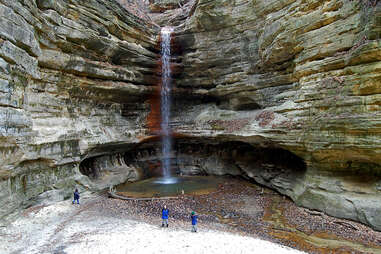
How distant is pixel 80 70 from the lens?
675 inches

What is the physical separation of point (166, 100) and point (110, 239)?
18121 mm

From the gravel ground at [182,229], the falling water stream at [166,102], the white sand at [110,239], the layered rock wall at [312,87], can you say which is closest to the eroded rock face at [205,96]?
the layered rock wall at [312,87]

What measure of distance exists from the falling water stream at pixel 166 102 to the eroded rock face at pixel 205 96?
0.73 m

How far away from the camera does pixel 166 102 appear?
25938mm

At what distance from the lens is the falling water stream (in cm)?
2391

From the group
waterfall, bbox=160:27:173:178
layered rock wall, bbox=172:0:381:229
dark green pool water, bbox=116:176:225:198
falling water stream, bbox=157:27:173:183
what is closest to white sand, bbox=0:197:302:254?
dark green pool water, bbox=116:176:225:198

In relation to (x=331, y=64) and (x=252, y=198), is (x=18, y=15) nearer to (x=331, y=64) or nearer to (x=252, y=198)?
(x=331, y=64)

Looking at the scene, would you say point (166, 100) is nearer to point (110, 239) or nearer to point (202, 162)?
point (202, 162)

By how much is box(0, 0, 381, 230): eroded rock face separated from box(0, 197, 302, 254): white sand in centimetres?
177

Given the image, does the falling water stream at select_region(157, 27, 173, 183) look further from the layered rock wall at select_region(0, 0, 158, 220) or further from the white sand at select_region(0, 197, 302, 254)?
the white sand at select_region(0, 197, 302, 254)

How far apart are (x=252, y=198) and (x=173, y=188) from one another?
6283 millimetres

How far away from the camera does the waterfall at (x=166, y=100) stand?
24.0m

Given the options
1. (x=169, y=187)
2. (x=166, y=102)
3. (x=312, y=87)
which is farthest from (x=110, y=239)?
(x=166, y=102)

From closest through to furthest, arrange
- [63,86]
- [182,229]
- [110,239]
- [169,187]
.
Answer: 1. [110,239]
2. [182,229]
3. [63,86]
4. [169,187]
